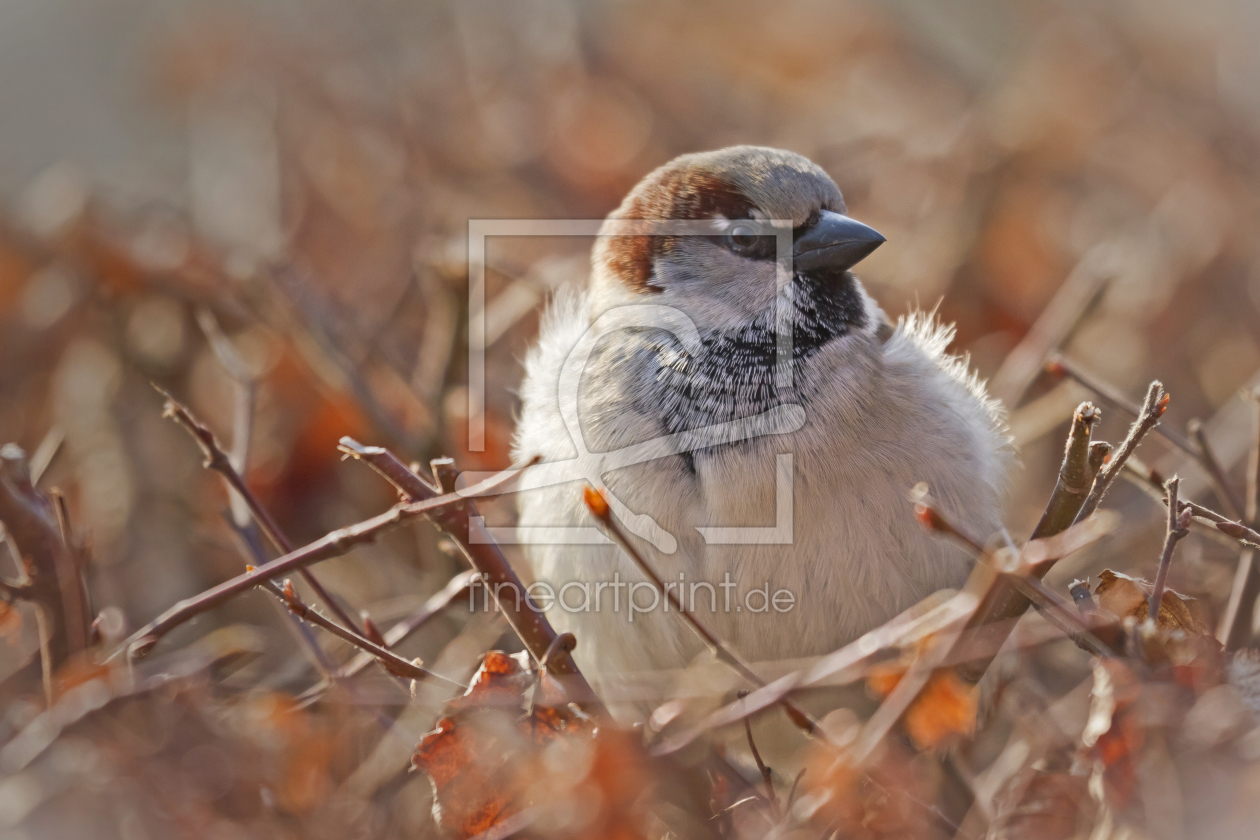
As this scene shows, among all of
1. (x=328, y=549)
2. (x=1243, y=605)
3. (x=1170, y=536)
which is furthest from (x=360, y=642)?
(x=1243, y=605)

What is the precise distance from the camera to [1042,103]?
14.9 feet

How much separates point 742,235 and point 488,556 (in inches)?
50.9

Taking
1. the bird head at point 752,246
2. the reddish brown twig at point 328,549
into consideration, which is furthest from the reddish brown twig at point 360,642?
the bird head at point 752,246

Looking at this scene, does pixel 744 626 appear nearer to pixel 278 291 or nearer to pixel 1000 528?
pixel 1000 528

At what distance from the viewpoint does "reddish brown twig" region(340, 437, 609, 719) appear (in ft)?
4.56

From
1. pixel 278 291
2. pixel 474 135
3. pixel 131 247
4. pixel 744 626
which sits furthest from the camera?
pixel 474 135

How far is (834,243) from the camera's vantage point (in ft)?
7.97

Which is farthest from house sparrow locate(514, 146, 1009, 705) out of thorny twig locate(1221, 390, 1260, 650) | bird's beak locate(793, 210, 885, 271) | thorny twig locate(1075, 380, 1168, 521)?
thorny twig locate(1075, 380, 1168, 521)

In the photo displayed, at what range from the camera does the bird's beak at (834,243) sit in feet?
7.90

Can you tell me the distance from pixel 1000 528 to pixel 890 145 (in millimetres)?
2582

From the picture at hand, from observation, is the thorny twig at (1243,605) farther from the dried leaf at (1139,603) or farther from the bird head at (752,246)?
the bird head at (752,246)

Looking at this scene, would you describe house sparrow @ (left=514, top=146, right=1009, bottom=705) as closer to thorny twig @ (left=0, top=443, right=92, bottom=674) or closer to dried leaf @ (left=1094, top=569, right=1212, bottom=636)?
dried leaf @ (left=1094, top=569, right=1212, bottom=636)

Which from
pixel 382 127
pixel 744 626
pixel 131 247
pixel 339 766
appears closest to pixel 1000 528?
pixel 744 626

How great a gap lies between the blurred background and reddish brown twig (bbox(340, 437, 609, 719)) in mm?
428
